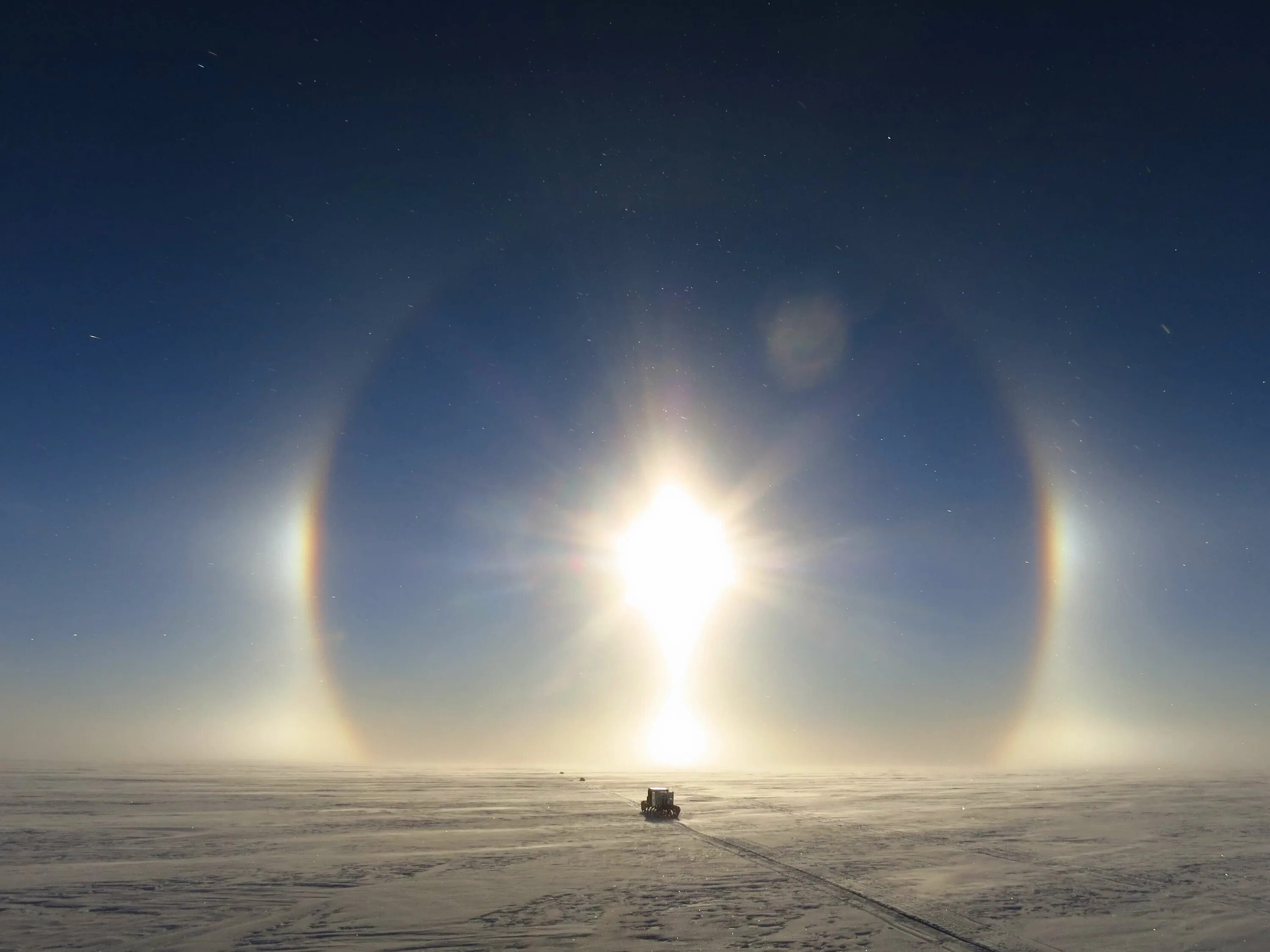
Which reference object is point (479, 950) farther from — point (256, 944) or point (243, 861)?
point (243, 861)

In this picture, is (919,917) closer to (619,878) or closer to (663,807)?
(619,878)

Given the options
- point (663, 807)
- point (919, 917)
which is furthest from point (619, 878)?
point (663, 807)

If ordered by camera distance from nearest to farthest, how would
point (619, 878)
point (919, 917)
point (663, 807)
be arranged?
point (919, 917) → point (619, 878) → point (663, 807)

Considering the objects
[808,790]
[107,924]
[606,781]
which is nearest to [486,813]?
[107,924]

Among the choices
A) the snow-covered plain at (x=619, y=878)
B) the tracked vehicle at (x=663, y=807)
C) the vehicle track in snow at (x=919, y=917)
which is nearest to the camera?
the vehicle track in snow at (x=919, y=917)

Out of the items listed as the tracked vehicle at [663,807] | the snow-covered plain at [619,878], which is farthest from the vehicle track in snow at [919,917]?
the tracked vehicle at [663,807]

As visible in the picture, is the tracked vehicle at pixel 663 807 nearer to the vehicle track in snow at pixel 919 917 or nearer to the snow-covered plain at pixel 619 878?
the snow-covered plain at pixel 619 878
